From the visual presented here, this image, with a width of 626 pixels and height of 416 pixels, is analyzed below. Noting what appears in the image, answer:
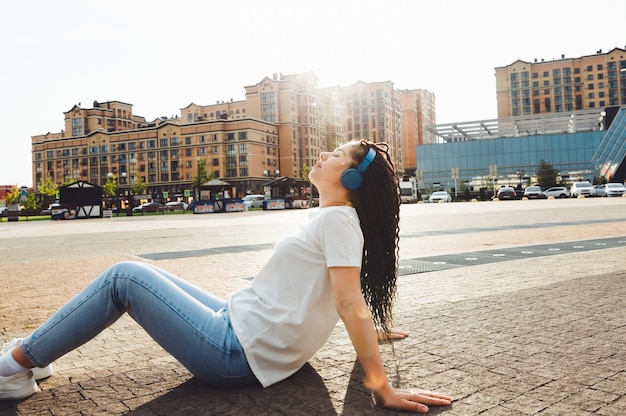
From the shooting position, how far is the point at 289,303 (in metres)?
2.45

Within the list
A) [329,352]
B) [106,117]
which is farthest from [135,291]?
[106,117]

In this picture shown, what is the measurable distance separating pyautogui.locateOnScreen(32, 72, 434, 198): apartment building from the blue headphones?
3162 inches

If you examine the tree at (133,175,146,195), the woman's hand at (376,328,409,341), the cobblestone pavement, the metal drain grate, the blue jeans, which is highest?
the tree at (133,175,146,195)

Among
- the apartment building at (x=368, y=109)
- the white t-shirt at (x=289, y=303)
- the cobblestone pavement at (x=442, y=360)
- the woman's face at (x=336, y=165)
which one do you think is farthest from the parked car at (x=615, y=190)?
the apartment building at (x=368, y=109)

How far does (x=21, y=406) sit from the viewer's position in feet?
8.49

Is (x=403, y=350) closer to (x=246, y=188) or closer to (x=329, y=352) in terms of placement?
(x=329, y=352)

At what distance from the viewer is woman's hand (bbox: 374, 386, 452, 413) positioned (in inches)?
89.3

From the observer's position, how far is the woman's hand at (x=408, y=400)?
7.44 feet

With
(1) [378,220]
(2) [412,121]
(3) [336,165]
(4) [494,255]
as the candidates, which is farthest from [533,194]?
(2) [412,121]

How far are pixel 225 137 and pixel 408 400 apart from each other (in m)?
94.2

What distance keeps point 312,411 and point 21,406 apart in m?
1.50

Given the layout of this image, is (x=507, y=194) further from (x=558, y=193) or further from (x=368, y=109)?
(x=368, y=109)

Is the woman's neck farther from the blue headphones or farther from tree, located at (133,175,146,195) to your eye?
tree, located at (133,175,146,195)

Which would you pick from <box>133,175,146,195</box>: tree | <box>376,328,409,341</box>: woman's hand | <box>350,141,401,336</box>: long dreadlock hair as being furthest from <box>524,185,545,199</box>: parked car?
<box>133,175,146,195</box>: tree
